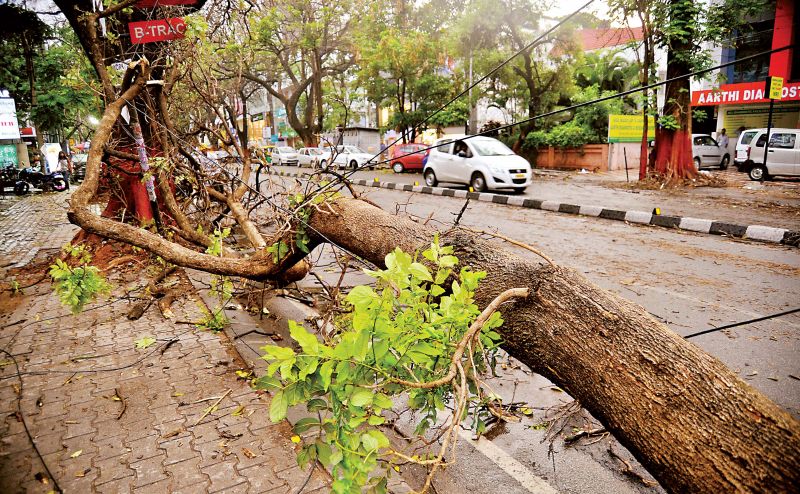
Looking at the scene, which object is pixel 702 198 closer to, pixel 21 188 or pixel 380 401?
pixel 380 401

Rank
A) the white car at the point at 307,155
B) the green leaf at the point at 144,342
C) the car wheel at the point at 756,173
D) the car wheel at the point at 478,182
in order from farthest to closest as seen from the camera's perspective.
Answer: the white car at the point at 307,155
the car wheel at the point at 756,173
the car wheel at the point at 478,182
the green leaf at the point at 144,342

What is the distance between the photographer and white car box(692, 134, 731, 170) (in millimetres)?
20969

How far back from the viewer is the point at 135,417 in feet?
10.1

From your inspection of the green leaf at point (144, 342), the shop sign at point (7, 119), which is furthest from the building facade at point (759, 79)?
the shop sign at point (7, 119)

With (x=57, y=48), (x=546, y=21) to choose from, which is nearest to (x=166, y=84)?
(x=546, y=21)

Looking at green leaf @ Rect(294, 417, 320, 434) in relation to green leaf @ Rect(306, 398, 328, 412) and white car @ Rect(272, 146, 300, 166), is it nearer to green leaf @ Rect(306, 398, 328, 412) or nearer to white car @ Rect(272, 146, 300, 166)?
green leaf @ Rect(306, 398, 328, 412)

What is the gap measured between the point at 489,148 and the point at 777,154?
9.81m

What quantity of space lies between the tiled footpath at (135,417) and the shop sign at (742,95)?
24.9 m

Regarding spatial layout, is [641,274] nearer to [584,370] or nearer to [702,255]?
[702,255]

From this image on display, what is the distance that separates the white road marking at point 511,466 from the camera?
2.45 m

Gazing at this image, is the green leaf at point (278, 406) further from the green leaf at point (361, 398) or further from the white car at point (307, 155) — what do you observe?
the white car at point (307, 155)

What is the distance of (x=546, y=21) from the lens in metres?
21.7

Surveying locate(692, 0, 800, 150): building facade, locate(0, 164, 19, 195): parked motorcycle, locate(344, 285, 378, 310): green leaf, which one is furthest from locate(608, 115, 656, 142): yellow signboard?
locate(0, 164, 19, 195): parked motorcycle

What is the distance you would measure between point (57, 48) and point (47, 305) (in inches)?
1041
